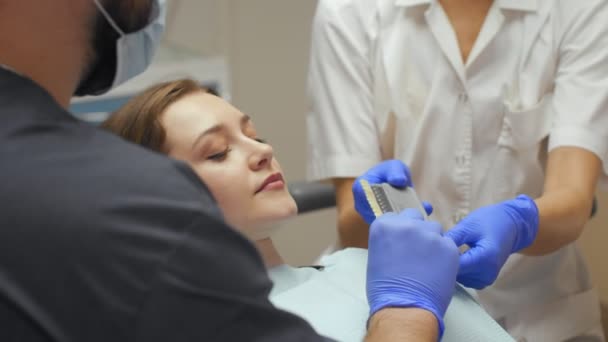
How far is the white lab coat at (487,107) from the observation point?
1.53 metres

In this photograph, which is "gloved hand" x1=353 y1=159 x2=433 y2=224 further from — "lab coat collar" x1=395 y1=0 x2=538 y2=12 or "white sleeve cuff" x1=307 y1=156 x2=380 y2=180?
"lab coat collar" x1=395 y1=0 x2=538 y2=12

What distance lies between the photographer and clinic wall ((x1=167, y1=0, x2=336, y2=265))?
Result: 8.45ft

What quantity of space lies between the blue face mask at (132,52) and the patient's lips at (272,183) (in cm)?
37

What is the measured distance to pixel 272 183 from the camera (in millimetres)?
1298

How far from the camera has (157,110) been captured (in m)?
1.34

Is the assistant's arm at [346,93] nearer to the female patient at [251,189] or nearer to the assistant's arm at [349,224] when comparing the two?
the assistant's arm at [349,224]

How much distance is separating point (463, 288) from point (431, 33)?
577mm

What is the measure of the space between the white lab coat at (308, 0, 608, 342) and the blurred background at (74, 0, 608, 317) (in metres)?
0.92

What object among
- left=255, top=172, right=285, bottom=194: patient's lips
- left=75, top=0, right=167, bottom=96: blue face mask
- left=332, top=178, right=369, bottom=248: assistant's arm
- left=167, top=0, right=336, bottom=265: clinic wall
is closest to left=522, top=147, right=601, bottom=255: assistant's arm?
left=332, top=178, right=369, bottom=248: assistant's arm

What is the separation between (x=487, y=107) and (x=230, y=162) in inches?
22.9

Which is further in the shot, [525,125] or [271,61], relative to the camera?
[271,61]

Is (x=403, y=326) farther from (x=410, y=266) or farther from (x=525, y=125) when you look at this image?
(x=525, y=125)

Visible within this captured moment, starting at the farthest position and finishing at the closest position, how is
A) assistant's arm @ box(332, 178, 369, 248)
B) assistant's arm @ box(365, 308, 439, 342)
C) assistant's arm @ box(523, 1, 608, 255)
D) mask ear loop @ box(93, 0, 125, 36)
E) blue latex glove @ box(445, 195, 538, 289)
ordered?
1. assistant's arm @ box(332, 178, 369, 248)
2. assistant's arm @ box(523, 1, 608, 255)
3. blue latex glove @ box(445, 195, 538, 289)
4. assistant's arm @ box(365, 308, 439, 342)
5. mask ear loop @ box(93, 0, 125, 36)

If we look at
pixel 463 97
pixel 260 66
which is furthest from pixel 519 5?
pixel 260 66
